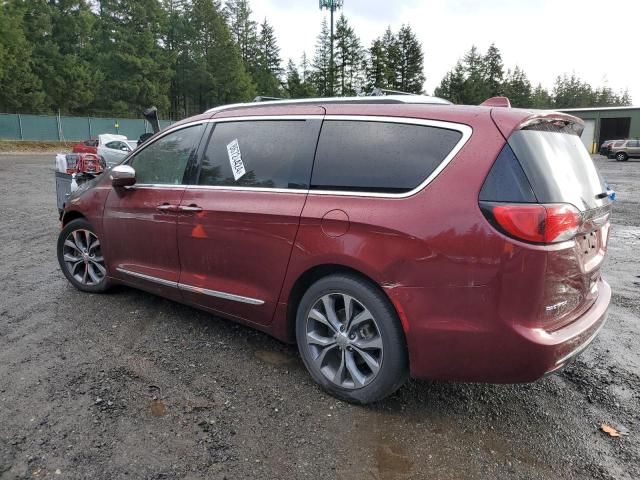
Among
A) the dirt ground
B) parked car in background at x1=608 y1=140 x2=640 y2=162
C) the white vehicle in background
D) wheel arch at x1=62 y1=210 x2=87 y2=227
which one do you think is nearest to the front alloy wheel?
wheel arch at x1=62 y1=210 x2=87 y2=227

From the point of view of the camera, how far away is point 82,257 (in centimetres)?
477

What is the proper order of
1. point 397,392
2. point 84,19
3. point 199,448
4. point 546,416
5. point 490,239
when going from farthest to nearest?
point 84,19
point 397,392
point 546,416
point 199,448
point 490,239

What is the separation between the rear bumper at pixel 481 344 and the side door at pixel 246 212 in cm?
94

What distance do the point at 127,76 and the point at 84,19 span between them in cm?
691

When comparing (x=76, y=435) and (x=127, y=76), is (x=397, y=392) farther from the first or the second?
(x=127, y=76)

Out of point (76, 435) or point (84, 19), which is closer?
point (76, 435)

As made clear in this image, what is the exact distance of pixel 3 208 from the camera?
1031 cm

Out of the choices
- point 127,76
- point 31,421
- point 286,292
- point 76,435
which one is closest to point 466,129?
point 286,292

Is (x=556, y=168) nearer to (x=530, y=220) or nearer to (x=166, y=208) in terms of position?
(x=530, y=220)

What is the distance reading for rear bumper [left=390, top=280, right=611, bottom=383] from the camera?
7.67 feet

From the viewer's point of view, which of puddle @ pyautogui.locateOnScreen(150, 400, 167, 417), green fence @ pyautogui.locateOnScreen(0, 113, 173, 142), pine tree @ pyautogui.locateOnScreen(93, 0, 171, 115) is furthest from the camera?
pine tree @ pyautogui.locateOnScreen(93, 0, 171, 115)

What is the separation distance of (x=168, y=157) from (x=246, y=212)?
1212mm

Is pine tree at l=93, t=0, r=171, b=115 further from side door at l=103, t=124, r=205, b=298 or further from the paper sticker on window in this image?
the paper sticker on window

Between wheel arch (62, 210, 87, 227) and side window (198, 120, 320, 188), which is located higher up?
side window (198, 120, 320, 188)
